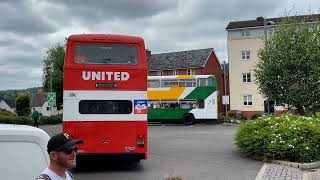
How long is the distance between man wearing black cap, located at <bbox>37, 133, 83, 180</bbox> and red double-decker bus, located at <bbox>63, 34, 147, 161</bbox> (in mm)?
11861

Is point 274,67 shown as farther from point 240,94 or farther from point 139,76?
point 240,94

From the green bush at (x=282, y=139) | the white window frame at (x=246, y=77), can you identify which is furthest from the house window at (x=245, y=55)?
the green bush at (x=282, y=139)

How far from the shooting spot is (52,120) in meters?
57.2

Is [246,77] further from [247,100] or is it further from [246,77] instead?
[247,100]

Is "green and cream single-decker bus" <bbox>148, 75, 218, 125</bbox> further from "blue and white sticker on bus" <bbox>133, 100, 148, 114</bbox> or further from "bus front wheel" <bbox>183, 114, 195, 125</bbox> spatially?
"blue and white sticker on bus" <bbox>133, 100, 148, 114</bbox>

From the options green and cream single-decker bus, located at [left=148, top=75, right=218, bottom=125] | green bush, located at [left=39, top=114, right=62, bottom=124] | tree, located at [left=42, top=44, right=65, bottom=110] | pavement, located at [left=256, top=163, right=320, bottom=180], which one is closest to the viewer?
pavement, located at [left=256, top=163, right=320, bottom=180]

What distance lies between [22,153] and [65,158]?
31cm

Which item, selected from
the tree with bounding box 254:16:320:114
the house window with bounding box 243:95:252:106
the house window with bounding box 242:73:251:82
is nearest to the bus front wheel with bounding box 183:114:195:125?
the tree with bounding box 254:16:320:114

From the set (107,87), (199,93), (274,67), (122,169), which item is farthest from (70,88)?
(199,93)

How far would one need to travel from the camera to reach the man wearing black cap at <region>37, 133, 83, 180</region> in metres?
3.70

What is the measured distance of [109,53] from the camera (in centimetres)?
1586

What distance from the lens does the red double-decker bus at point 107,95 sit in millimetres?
15617

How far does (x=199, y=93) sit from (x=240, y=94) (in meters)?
24.9

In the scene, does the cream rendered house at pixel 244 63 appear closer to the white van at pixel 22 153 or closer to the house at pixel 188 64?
the house at pixel 188 64
